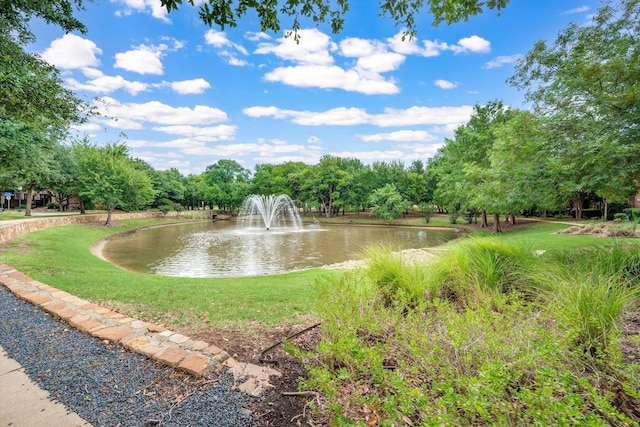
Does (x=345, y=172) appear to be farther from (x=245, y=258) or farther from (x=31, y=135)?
(x=31, y=135)

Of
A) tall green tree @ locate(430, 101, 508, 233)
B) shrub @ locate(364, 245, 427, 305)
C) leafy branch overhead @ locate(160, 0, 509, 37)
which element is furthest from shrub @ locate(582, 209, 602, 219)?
leafy branch overhead @ locate(160, 0, 509, 37)

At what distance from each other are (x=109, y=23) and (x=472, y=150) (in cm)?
1957

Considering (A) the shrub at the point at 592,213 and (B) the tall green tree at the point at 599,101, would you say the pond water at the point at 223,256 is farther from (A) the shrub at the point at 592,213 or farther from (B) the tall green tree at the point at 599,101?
(A) the shrub at the point at 592,213

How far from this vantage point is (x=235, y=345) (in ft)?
9.74

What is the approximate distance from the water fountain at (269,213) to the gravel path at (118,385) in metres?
22.8

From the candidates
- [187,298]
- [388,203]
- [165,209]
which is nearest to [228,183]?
[165,209]

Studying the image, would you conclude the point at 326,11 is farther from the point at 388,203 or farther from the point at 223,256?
the point at 388,203

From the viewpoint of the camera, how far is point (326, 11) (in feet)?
9.79

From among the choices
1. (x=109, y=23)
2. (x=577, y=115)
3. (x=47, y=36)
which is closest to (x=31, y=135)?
(x=47, y=36)

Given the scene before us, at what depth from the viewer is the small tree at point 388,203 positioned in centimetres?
3114

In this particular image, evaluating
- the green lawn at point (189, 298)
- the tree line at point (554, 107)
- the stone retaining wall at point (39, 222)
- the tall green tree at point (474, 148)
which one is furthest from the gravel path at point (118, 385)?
the tall green tree at point (474, 148)

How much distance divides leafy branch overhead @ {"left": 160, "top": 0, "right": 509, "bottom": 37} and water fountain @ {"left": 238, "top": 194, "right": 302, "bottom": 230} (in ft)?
75.8

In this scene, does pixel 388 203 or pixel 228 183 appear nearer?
pixel 388 203

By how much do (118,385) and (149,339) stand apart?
2.28 feet
